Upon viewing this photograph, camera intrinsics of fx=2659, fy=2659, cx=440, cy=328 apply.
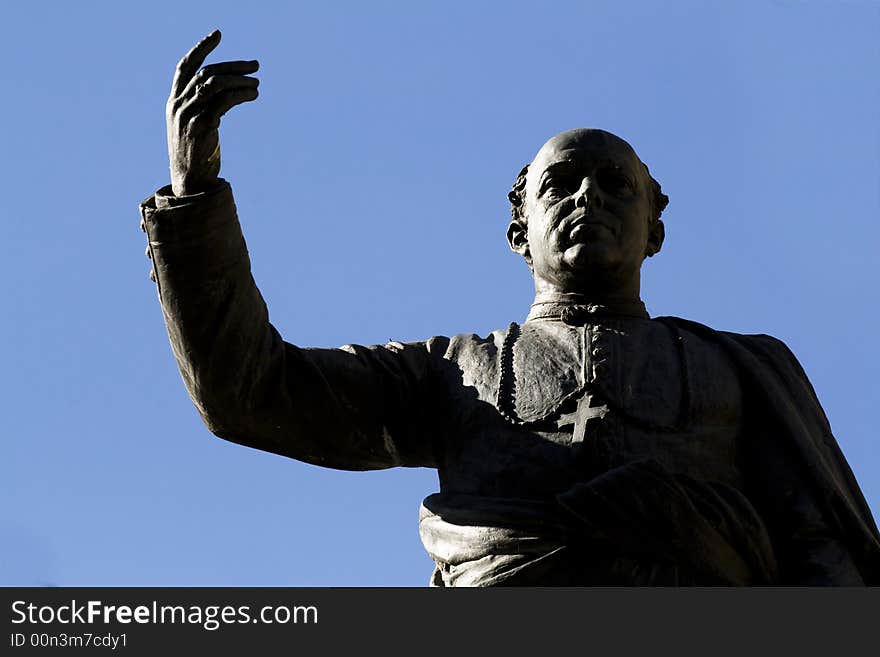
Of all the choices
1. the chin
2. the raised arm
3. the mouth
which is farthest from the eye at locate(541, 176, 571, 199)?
the raised arm

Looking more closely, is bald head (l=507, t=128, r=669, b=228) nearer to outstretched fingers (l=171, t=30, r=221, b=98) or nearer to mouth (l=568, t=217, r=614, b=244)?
mouth (l=568, t=217, r=614, b=244)

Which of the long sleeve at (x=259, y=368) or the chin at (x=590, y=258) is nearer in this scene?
the long sleeve at (x=259, y=368)

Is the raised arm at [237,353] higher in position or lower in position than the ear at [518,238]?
lower

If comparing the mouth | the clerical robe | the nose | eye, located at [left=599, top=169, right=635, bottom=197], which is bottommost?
the clerical robe

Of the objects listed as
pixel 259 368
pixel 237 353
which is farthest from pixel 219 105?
pixel 259 368

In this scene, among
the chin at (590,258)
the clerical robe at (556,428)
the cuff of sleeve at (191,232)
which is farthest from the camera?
the chin at (590,258)

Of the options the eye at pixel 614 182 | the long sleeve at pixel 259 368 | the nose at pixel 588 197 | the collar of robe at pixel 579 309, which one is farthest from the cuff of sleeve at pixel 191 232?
the eye at pixel 614 182

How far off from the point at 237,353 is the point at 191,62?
155 cm

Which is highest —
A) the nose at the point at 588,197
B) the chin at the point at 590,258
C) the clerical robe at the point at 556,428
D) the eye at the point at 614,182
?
the eye at the point at 614,182

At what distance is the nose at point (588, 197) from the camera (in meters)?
14.9

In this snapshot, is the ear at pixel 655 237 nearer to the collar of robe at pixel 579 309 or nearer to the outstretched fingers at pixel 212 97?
the collar of robe at pixel 579 309

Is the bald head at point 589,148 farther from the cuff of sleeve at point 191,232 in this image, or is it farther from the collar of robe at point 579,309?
the cuff of sleeve at point 191,232

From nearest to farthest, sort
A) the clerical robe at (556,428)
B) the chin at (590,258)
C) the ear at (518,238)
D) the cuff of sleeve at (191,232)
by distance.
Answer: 1. the clerical robe at (556,428)
2. the cuff of sleeve at (191,232)
3. the chin at (590,258)
4. the ear at (518,238)

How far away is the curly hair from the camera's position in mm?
15500
